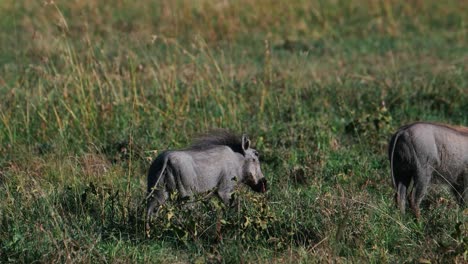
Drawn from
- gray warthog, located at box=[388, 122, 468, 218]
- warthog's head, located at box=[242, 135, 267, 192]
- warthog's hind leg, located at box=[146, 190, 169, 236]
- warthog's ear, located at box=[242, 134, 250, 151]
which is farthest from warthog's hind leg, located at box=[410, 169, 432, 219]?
warthog's hind leg, located at box=[146, 190, 169, 236]

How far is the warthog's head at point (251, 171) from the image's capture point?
602 cm

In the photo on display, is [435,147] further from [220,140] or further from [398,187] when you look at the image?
[220,140]

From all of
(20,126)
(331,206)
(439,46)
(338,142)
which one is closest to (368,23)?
(439,46)

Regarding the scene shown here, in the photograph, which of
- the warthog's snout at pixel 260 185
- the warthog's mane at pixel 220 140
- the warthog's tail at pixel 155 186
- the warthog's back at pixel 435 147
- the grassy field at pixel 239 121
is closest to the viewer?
the grassy field at pixel 239 121

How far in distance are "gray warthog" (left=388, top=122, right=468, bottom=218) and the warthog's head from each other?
0.84 meters

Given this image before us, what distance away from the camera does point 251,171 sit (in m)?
6.03

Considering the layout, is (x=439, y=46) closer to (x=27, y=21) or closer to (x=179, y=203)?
(x=27, y=21)

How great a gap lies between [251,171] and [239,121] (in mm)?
1751

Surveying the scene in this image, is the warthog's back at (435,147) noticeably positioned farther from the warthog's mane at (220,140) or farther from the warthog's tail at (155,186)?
the warthog's tail at (155,186)

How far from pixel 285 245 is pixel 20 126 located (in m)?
3.19

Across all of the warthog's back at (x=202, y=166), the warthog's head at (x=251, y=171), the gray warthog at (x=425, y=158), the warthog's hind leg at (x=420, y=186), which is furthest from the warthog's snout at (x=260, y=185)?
the warthog's hind leg at (x=420, y=186)

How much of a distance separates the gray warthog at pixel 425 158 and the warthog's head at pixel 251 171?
840 millimetres

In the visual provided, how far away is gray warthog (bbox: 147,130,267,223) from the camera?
17.6 feet

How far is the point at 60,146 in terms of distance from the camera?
699 cm
